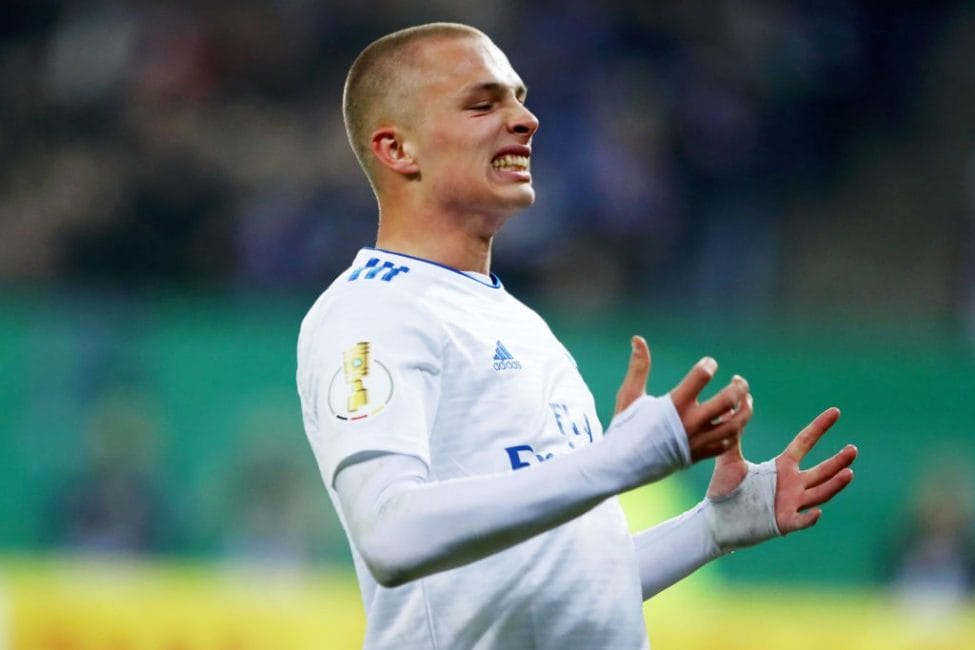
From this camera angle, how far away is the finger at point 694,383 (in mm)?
3133

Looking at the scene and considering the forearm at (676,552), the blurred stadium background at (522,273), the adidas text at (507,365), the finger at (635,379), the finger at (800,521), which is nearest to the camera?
the finger at (635,379)

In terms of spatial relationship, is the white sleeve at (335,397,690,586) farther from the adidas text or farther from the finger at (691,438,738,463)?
the adidas text

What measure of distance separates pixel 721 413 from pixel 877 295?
9622mm

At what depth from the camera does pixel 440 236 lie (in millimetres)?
4008

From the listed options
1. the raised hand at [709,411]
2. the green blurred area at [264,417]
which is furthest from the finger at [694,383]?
the green blurred area at [264,417]

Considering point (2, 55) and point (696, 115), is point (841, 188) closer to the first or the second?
point (696, 115)

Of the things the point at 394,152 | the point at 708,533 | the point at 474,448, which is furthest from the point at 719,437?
the point at 394,152

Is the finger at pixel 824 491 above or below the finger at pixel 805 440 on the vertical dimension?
below

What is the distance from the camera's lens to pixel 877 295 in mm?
12477

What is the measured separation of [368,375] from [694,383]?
672 millimetres

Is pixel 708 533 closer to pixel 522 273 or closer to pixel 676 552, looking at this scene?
pixel 676 552

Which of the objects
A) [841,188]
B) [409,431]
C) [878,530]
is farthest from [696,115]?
[409,431]

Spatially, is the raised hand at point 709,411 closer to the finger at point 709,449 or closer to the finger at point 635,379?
the finger at point 709,449

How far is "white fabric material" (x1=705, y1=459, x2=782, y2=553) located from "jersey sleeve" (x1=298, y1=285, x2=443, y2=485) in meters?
0.87
